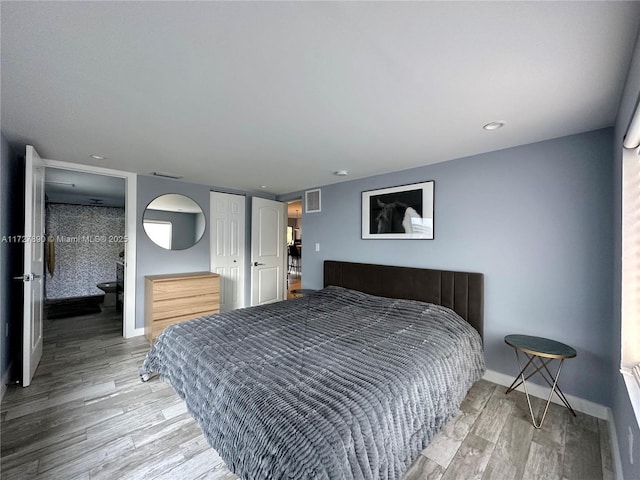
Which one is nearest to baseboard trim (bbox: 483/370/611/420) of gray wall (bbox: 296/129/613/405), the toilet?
gray wall (bbox: 296/129/613/405)

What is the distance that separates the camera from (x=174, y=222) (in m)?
3.86

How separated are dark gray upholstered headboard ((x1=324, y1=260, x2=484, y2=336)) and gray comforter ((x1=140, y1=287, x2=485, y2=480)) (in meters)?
0.19

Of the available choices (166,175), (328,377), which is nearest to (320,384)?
(328,377)

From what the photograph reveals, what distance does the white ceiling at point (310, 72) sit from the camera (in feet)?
3.26

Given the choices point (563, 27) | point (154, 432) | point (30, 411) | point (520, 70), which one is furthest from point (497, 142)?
point (30, 411)

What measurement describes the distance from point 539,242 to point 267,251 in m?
3.84

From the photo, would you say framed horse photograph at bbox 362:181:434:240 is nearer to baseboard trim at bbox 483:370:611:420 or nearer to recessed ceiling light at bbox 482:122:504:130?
recessed ceiling light at bbox 482:122:504:130

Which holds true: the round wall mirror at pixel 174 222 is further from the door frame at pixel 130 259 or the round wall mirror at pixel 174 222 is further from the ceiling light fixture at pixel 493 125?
the ceiling light fixture at pixel 493 125

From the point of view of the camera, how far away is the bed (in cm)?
104

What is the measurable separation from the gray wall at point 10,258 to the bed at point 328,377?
4.24 ft

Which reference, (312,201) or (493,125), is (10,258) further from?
(493,125)

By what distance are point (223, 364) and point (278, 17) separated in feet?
5.64

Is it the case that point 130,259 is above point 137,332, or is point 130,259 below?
above

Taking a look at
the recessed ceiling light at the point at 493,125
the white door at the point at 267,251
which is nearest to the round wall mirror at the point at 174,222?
the white door at the point at 267,251
